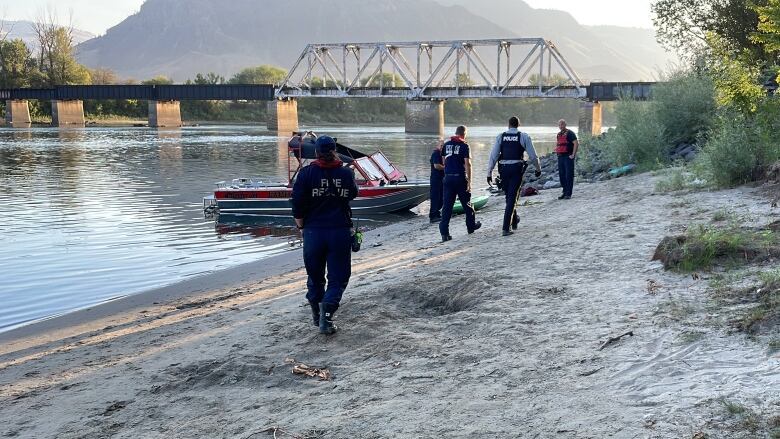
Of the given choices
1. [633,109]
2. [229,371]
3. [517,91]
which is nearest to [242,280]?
[229,371]

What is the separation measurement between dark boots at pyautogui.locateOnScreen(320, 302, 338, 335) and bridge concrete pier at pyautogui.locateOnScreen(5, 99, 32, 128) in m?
122

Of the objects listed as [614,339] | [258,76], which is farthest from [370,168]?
[258,76]

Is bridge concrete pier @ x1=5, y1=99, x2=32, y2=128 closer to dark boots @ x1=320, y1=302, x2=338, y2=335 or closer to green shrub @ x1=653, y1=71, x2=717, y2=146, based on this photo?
green shrub @ x1=653, y1=71, x2=717, y2=146

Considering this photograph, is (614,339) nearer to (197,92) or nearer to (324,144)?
(324,144)

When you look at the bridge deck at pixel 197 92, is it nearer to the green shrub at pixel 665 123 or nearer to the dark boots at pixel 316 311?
the green shrub at pixel 665 123

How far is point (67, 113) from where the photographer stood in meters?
117

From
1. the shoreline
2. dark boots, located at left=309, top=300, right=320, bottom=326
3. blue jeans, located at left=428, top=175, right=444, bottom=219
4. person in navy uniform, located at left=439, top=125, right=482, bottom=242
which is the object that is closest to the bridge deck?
blue jeans, located at left=428, top=175, right=444, bottom=219

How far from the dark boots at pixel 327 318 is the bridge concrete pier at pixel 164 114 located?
114 metres

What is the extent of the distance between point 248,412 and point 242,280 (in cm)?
688

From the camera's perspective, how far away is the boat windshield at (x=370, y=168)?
71.0 feet

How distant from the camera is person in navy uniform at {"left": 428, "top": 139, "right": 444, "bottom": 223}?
55.8 feet

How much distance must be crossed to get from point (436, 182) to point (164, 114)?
106m

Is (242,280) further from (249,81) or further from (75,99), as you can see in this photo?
(249,81)

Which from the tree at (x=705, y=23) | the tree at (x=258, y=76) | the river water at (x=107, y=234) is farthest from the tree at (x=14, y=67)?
the tree at (x=705, y=23)
